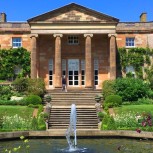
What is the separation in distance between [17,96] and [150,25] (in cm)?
1812

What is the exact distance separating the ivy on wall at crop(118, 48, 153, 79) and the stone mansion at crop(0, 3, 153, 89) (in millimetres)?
839

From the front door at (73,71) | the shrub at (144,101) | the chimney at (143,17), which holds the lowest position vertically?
the shrub at (144,101)

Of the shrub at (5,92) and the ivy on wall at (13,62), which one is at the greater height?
the ivy on wall at (13,62)

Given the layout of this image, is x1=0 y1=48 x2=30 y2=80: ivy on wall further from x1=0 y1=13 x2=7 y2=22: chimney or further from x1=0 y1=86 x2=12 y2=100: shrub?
x1=0 y1=13 x2=7 y2=22: chimney

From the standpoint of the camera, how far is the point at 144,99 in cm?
3238

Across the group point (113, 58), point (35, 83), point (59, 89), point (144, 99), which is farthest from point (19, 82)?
point (144, 99)

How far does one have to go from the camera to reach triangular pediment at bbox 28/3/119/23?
122 feet

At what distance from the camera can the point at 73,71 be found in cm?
4022

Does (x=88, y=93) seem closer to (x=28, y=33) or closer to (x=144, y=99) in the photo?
(x=144, y=99)

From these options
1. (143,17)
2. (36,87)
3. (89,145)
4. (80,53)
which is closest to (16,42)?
(80,53)

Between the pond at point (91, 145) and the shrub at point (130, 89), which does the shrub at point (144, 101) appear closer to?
the shrub at point (130, 89)

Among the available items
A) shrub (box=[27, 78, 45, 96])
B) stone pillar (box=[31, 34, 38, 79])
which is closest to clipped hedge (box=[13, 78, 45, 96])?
shrub (box=[27, 78, 45, 96])

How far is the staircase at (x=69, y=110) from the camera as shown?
2447 centimetres

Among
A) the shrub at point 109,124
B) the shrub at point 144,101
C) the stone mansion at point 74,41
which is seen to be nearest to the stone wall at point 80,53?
the stone mansion at point 74,41
